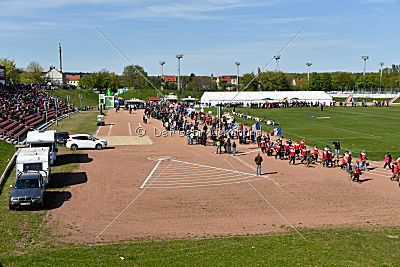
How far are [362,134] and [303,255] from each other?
3523cm

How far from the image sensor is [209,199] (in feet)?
63.2

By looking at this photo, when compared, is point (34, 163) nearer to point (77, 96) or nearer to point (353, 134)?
point (353, 134)

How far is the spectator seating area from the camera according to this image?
123ft

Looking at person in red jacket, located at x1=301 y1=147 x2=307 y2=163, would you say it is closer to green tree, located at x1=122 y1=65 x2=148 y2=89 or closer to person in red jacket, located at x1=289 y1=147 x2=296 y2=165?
person in red jacket, located at x1=289 y1=147 x2=296 y2=165

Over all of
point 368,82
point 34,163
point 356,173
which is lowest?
point 356,173

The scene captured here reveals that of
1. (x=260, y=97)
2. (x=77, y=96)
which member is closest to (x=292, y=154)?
(x=260, y=97)

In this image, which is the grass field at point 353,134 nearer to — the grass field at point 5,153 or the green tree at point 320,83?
the grass field at point 5,153

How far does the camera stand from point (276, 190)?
20953 mm

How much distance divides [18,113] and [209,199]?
35.7 meters

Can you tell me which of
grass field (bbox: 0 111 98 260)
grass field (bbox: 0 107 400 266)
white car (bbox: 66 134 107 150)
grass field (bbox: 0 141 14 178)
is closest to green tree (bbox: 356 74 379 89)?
white car (bbox: 66 134 107 150)

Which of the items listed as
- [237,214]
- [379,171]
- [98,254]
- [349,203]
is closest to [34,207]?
[98,254]

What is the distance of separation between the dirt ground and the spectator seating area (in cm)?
1257

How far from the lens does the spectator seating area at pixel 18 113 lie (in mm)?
37559

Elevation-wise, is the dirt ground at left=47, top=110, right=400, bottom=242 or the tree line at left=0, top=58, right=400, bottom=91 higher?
the tree line at left=0, top=58, right=400, bottom=91
